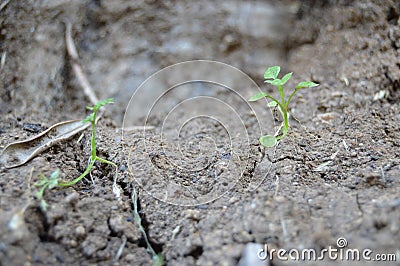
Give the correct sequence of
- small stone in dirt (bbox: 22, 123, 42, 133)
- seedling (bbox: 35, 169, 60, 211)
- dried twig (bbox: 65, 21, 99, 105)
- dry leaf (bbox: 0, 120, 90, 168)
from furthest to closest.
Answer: dried twig (bbox: 65, 21, 99, 105) < small stone in dirt (bbox: 22, 123, 42, 133) < dry leaf (bbox: 0, 120, 90, 168) < seedling (bbox: 35, 169, 60, 211)

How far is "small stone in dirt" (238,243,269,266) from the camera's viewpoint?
4.09ft

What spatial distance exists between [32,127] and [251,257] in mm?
1101

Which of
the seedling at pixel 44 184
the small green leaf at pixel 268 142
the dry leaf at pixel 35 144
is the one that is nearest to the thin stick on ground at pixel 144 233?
the seedling at pixel 44 184

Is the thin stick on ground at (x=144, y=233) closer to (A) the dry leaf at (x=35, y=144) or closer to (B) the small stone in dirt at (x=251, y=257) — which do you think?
(B) the small stone in dirt at (x=251, y=257)

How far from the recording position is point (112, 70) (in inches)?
99.9

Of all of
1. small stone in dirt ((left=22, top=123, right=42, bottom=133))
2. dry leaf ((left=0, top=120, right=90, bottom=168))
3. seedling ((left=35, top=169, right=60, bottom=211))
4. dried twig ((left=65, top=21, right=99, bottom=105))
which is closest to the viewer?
seedling ((left=35, top=169, right=60, bottom=211))

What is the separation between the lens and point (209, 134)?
6.31ft

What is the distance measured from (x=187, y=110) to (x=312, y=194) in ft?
3.35

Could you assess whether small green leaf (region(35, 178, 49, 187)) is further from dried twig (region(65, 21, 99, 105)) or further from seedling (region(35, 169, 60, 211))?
dried twig (region(65, 21, 99, 105))

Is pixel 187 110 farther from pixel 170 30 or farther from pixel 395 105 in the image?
pixel 395 105

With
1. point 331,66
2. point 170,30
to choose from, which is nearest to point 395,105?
point 331,66

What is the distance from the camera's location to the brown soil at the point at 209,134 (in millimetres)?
1317

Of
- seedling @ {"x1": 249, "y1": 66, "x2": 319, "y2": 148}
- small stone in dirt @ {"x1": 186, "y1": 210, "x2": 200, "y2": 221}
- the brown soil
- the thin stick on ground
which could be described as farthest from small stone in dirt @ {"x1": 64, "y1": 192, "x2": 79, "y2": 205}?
seedling @ {"x1": 249, "y1": 66, "x2": 319, "y2": 148}

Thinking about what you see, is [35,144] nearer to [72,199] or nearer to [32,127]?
[32,127]
